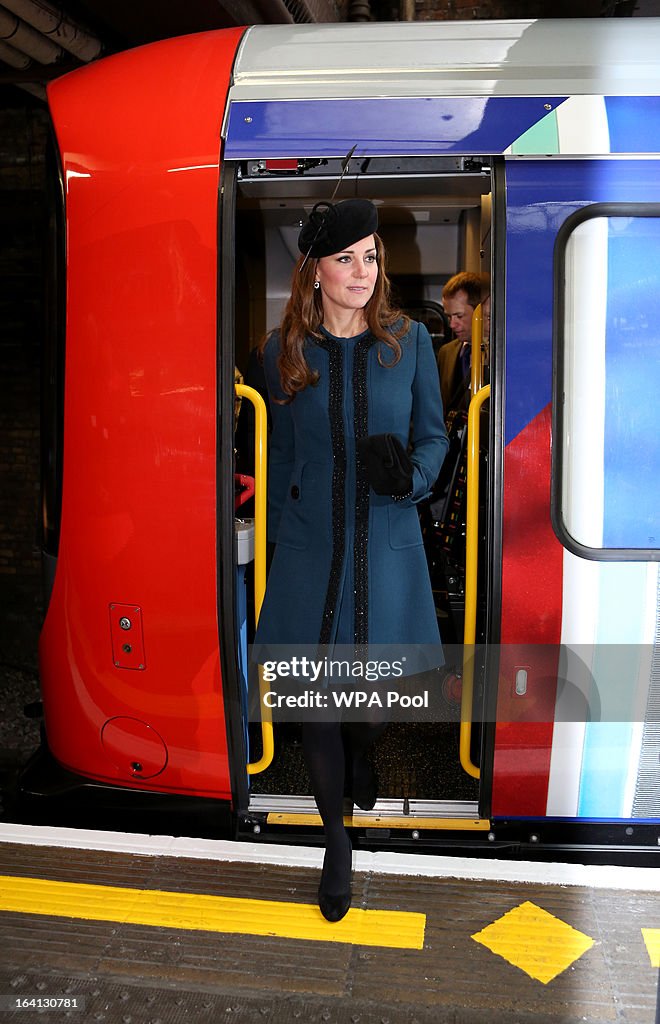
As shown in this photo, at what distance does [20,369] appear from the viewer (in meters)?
5.98

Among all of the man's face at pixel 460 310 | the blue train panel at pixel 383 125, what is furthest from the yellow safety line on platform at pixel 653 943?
the man's face at pixel 460 310

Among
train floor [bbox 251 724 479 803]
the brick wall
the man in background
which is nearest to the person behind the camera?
train floor [bbox 251 724 479 803]

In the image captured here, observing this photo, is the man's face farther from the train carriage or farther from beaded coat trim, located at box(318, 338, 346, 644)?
beaded coat trim, located at box(318, 338, 346, 644)

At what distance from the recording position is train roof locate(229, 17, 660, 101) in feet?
7.55

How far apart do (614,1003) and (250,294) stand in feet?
17.4

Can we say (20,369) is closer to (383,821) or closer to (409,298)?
(409,298)

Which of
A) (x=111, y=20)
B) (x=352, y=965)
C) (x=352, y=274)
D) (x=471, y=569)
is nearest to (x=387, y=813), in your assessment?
(x=352, y=965)

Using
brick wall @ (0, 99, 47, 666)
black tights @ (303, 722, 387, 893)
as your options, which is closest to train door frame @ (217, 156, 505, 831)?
black tights @ (303, 722, 387, 893)

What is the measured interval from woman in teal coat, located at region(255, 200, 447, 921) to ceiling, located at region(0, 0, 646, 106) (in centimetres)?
220

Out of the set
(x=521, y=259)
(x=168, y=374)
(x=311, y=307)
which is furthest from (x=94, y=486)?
(x=521, y=259)

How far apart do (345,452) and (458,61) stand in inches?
45.6

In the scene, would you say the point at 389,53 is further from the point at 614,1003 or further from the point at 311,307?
the point at 614,1003

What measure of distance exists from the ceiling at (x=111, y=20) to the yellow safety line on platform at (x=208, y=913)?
11.9 feet

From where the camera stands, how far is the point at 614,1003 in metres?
1.80
